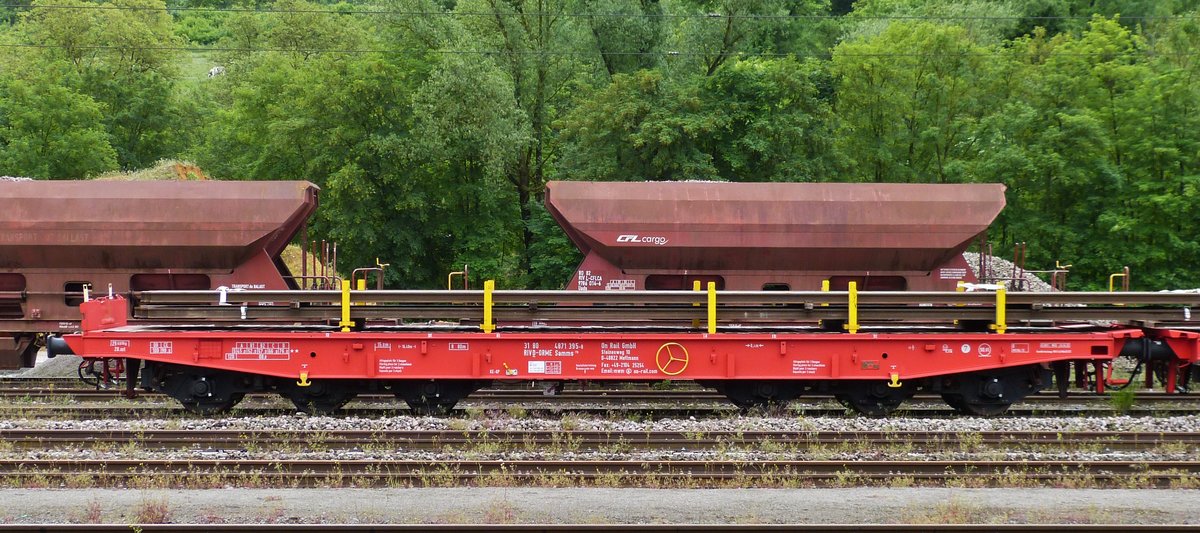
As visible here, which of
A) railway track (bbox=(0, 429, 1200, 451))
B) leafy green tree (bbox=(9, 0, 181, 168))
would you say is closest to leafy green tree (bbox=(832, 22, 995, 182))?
railway track (bbox=(0, 429, 1200, 451))

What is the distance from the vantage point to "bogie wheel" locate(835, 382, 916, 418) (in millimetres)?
13288

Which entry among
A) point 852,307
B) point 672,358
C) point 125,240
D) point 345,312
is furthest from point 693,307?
point 125,240

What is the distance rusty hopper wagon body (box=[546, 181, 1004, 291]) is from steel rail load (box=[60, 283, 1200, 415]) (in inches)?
102

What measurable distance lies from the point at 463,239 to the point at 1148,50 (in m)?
29.7

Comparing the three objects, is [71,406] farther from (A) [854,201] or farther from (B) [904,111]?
(B) [904,111]

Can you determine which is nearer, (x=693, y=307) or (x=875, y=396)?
(x=693, y=307)

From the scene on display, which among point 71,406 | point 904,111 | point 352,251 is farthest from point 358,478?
point 904,111

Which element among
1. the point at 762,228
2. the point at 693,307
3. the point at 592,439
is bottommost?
the point at 592,439

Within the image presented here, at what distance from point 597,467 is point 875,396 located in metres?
5.18

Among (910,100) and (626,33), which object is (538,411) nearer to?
(626,33)

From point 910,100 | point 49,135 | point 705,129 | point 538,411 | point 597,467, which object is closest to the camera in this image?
point 597,467

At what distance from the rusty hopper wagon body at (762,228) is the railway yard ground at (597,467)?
2.70 meters

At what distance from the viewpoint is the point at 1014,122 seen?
A: 28875 millimetres

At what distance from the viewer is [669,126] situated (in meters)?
27.6
